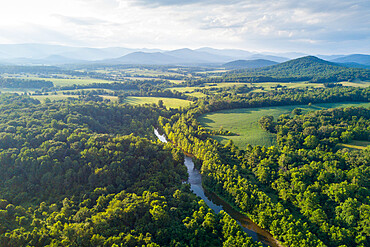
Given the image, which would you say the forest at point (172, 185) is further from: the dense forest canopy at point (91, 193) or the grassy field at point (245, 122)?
the grassy field at point (245, 122)

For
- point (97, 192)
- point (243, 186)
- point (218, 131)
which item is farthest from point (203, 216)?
point (218, 131)

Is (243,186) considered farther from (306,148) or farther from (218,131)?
(218,131)

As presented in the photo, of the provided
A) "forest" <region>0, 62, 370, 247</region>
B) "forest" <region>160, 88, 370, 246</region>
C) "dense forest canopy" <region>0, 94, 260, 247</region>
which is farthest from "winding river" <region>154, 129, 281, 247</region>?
"dense forest canopy" <region>0, 94, 260, 247</region>

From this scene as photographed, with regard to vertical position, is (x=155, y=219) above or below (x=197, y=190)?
above

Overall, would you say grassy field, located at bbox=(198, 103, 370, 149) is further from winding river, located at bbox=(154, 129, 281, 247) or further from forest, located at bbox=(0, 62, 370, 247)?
winding river, located at bbox=(154, 129, 281, 247)

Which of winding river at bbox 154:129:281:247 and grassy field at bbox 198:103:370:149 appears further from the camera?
grassy field at bbox 198:103:370:149

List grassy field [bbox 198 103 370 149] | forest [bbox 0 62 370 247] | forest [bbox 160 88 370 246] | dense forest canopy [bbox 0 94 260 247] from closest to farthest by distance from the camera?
dense forest canopy [bbox 0 94 260 247] < forest [bbox 0 62 370 247] < forest [bbox 160 88 370 246] < grassy field [bbox 198 103 370 149]

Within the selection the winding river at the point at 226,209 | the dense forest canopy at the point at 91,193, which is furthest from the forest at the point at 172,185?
the winding river at the point at 226,209
